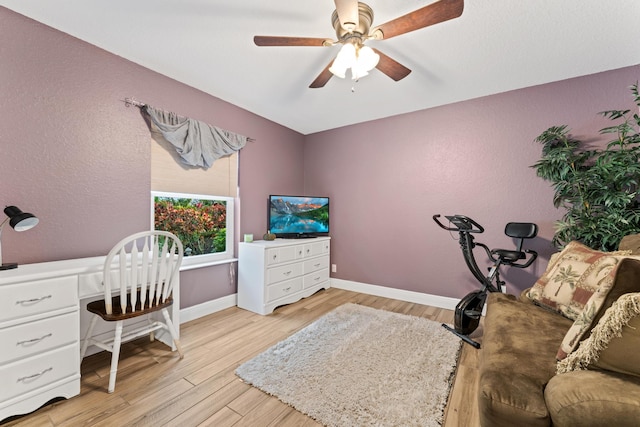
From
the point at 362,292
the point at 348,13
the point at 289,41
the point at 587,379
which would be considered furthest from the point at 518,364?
the point at 362,292

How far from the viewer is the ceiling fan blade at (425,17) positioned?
1259mm

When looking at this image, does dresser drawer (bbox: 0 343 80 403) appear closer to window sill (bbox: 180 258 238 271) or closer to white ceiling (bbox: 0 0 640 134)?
window sill (bbox: 180 258 238 271)

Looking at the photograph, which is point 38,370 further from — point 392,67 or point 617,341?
point 392,67

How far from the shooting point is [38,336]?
1.43 m

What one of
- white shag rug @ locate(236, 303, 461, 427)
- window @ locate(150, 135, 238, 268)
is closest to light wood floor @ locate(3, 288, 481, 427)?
white shag rug @ locate(236, 303, 461, 427)

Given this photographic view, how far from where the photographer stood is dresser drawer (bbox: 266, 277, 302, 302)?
2902 mm

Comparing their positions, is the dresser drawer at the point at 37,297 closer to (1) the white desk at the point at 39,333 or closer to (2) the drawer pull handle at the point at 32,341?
(1) the white desk at the point at 39,333

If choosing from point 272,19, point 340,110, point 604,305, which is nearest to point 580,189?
point 604,305

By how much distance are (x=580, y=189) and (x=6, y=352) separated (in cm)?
396

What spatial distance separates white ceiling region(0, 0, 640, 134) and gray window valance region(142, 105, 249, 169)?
0.42m

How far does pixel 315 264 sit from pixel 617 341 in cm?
293

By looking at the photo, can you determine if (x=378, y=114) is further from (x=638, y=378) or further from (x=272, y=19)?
(x=638, y=378)

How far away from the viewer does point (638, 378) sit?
2.67 feet

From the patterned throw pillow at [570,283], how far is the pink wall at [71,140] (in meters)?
3.02
